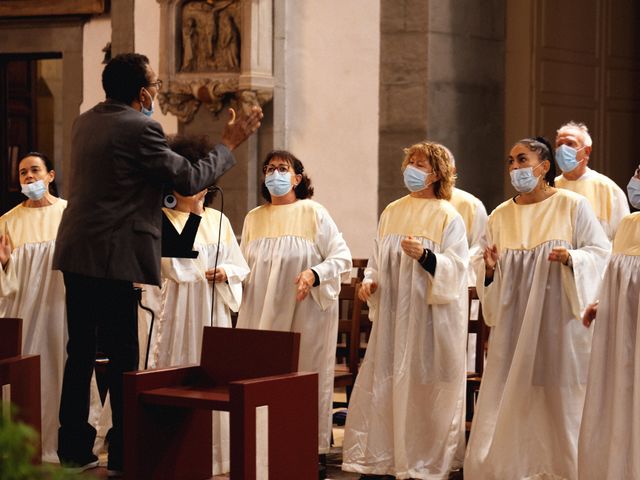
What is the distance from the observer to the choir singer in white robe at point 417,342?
5.85 metres

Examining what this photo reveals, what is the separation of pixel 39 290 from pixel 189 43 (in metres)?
3.53

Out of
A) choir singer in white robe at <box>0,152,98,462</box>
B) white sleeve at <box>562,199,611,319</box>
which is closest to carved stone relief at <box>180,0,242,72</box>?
choir singer in white robe at <box>0,152,98,462</box>

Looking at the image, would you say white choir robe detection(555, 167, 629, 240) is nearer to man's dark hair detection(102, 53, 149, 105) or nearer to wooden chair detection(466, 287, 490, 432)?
wooden chair detection(466, 287, 490, 432)

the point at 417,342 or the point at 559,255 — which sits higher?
the point at 559,255

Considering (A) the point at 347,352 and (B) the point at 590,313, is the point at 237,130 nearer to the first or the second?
(B) the point at 590,313

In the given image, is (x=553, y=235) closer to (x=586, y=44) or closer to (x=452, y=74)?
(x=452, y=74)

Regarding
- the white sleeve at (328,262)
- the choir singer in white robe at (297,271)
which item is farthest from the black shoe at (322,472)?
the white sleeve at (328,262)

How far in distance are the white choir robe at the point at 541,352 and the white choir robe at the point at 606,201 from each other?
4.47 feet

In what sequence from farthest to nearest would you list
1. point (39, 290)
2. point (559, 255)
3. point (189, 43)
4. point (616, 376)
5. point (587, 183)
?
point (189, 43)
point (587, 183)
point (39, 290)
point (559, 255)
point (616, 376)

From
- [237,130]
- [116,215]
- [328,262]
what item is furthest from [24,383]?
[328,262]

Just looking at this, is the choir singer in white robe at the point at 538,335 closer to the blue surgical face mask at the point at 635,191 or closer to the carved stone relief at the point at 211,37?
the blue surgical face mask at the point at 635,191

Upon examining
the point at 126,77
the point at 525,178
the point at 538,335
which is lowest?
the point at 538,335

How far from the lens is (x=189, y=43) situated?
952cm

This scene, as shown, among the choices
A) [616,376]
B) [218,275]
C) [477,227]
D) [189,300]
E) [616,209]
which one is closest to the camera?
[616,376]
